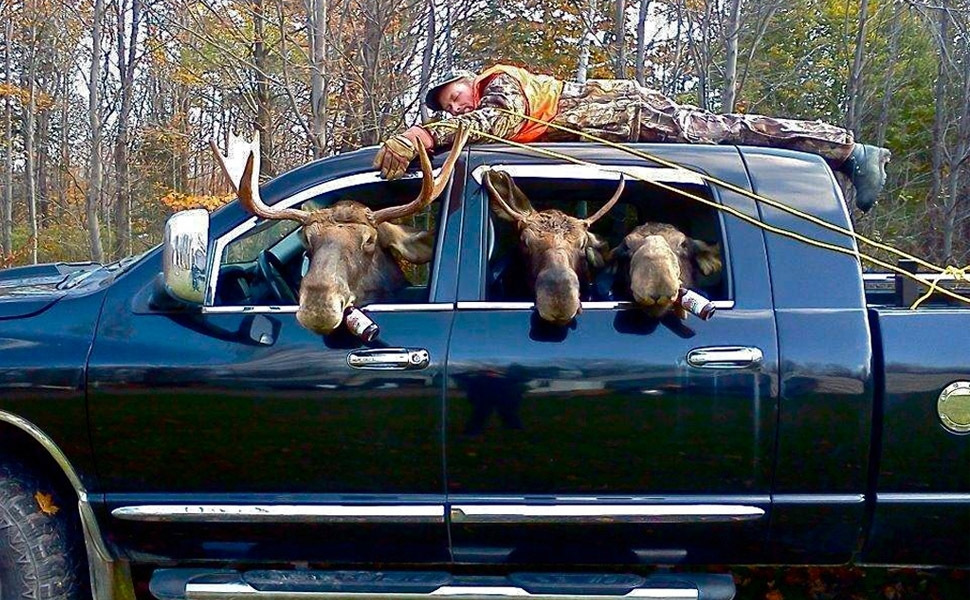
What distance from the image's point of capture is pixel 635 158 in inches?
121

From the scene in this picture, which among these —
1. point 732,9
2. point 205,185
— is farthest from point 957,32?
point 205,185

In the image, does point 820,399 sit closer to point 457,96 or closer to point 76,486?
point 457,96

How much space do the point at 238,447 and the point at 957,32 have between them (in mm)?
13511

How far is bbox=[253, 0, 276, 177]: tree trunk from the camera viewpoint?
8719 millimetres

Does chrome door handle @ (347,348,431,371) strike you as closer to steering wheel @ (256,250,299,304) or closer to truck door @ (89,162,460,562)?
truck door @ (89,162,460,562)

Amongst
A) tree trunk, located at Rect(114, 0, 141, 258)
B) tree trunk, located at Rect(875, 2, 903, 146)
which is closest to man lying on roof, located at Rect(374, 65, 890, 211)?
tree trunk, located at Rect(875, 2, 903, 146)

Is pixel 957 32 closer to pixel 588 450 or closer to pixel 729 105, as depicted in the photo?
pixel 729 105

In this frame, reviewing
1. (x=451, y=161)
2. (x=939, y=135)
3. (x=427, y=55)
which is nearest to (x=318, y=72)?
(x=427, y=55)

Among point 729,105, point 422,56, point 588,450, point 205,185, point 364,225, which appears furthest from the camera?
point 205,185

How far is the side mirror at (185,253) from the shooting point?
2.63m

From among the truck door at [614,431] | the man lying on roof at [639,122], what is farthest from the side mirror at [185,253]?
the man lying on roof at [639,122]

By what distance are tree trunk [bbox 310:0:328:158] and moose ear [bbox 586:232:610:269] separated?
219 inches

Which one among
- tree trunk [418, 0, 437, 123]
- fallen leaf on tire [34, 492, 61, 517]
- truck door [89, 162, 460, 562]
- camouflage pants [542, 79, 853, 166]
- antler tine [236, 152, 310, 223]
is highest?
tree trunk [418, 0, 437, 123]

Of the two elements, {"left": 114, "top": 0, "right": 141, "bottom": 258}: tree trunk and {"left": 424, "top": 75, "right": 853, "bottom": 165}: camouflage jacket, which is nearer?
{"left": 424, "top": 75, "right": 853, "bottom": 165}: camouflage jacket
